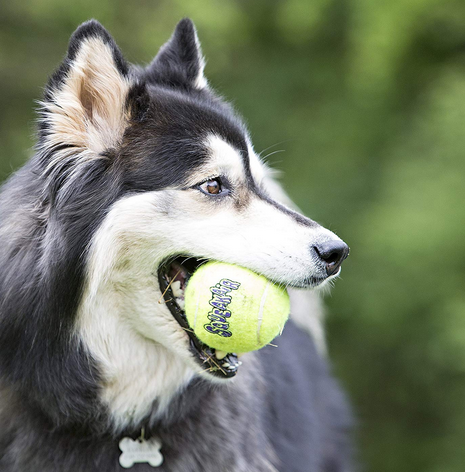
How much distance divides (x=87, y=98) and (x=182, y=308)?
0.86 m

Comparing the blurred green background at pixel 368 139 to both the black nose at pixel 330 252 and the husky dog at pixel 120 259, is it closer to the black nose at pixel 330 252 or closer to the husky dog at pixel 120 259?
the husky dog at pixel 120 259

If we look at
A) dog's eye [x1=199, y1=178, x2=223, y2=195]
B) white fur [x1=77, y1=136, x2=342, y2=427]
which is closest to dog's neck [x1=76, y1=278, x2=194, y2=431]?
white fur [x1=77, y1=136, x2=342, y2=427]

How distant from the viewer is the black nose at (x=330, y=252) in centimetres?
240

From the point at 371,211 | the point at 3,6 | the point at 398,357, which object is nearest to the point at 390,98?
the point at 371,211

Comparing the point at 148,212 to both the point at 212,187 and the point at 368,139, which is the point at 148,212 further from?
the point at 368,139

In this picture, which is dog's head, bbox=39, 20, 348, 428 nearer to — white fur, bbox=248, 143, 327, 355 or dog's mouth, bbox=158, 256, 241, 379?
dog's mouth, bbox=158, 256, 241, 379

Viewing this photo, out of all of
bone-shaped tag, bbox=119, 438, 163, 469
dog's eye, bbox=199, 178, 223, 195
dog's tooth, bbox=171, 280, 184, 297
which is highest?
dog's eye, bbox=199, 178, 223, 195

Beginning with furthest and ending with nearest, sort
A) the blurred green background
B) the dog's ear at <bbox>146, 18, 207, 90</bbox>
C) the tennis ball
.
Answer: the blurred green background
the dog's ear at <bbox>146, 18, 207, 90</bbox>
the tennis ball

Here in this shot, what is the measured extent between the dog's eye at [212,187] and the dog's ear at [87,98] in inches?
14.5

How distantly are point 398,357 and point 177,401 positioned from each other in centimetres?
452

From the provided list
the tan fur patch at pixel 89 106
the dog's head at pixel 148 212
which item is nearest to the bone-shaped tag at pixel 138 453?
the dog's head at pixel 148 212

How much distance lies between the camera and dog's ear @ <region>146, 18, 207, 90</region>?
294 centimetres

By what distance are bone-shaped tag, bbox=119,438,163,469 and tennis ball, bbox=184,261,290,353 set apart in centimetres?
56

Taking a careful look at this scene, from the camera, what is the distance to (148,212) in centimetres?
244
